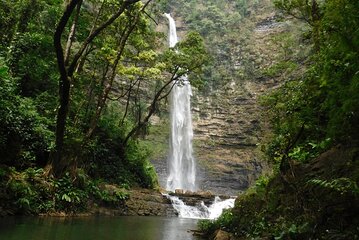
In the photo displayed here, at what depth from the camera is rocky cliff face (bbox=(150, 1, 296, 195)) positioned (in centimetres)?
3086

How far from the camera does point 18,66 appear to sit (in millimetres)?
12344

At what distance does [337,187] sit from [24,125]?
8.83 meters

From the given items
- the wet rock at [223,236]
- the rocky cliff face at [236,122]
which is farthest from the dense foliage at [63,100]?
the rocky cliff face at [236,122]

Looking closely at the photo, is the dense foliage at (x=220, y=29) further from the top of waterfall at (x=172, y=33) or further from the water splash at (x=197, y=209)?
the water splash at (x=197, y=209)

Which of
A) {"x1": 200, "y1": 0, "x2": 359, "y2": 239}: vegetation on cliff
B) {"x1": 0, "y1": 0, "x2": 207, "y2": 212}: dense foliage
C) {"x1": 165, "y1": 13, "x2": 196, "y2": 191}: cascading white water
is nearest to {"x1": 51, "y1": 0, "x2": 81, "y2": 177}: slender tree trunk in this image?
{"x1": 0, "y1": 0, "x2": 207, "y2": 212}: dense foliage

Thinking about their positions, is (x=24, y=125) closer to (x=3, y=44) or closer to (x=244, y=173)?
(x=3, y=44)

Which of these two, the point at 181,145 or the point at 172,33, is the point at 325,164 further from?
the point at 172,33

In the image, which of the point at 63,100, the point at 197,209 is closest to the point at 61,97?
the point at 63,100

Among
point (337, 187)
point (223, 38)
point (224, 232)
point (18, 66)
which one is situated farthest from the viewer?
point (223, 38)

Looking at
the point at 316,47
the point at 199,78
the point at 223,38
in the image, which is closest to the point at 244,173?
the point at 199,78

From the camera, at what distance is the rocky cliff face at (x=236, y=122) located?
3086 cm

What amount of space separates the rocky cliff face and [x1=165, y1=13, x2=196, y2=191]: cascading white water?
0.69m

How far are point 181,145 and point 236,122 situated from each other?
5.87 m

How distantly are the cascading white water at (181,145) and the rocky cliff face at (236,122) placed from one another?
0.69m
